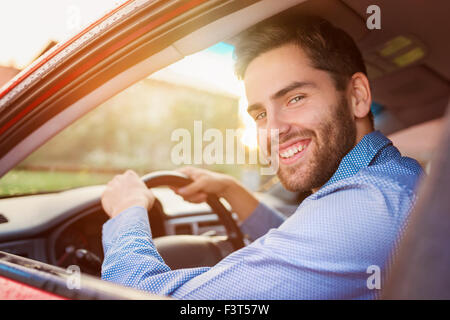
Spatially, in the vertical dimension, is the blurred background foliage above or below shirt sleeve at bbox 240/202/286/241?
above

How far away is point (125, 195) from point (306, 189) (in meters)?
0.84

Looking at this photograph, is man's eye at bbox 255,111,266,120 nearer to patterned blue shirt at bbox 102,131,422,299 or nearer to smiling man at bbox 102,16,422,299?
smiling man at bbox 102,16,422,299

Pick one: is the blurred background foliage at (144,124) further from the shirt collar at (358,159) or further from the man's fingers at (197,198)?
the shirt collar at (358,159)

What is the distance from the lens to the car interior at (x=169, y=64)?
4.67 feet

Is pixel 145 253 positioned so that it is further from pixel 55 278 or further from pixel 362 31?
pixel 362 31

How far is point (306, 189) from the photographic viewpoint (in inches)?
66.2

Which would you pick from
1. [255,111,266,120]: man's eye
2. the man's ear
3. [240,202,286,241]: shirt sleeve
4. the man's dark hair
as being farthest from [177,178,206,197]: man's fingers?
the man's ear

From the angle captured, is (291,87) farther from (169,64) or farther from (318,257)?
(318,257)

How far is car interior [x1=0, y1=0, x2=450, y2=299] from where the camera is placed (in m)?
1.42

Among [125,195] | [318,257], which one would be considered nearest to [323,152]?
[318,257]

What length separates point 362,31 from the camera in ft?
6.62

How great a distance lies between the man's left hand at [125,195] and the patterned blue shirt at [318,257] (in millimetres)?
407

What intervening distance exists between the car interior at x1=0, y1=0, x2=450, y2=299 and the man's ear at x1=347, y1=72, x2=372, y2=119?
300 millimetres
